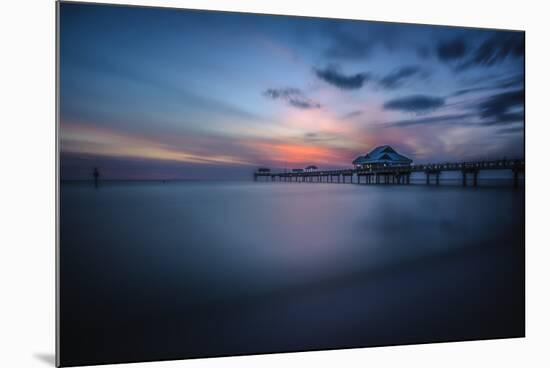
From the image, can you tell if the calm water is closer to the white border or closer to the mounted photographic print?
the mounted photographic print

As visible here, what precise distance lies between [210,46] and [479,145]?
6.94 ft

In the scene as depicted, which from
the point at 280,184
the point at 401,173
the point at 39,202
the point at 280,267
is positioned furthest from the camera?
the point at 401,173

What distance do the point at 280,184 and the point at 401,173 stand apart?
941 millimetres

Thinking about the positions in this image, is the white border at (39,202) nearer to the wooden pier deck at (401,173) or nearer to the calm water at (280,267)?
the calm water at (280,267)

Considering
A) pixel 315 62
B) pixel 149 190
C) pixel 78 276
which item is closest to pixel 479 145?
pixel 315 62

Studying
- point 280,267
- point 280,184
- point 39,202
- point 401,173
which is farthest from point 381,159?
point 39,202

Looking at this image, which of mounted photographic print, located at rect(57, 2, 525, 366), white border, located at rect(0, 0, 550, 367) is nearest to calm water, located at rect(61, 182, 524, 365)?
mounted photographic print, located at rect(57, 2, 525, 366)

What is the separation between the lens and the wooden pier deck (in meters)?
3.87

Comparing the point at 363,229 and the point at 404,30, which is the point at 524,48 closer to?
the point at 404,30

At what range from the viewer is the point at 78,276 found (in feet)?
11.0

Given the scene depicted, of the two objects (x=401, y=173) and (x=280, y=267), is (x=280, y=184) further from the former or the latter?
(x=401, y=173)

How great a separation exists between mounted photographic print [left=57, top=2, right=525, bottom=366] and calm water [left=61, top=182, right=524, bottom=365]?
0.01m

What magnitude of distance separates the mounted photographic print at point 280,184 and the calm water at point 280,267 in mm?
12

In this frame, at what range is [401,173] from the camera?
4020 millimetres
